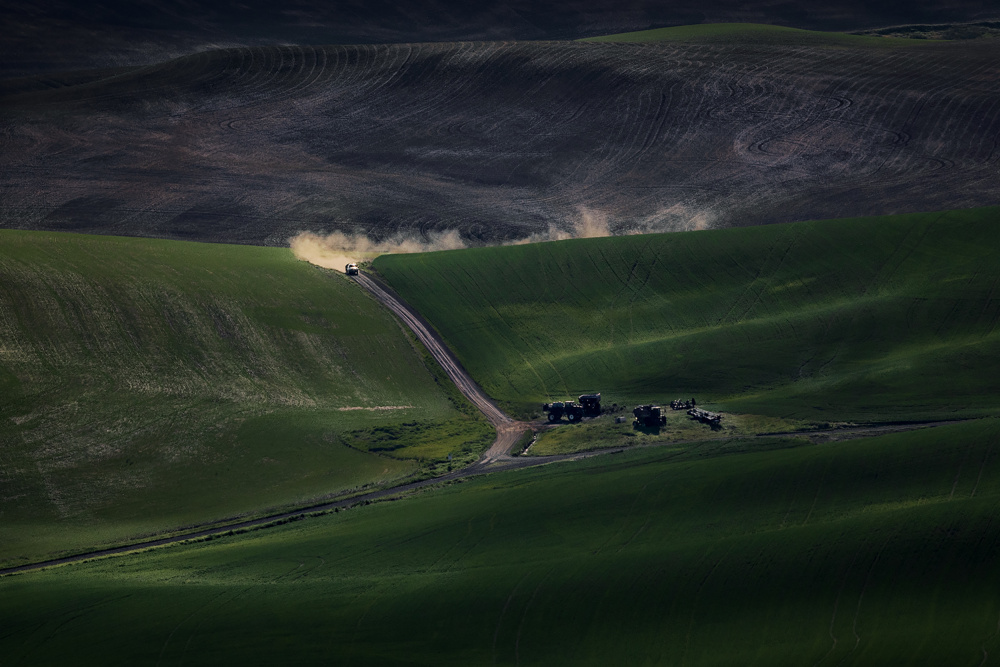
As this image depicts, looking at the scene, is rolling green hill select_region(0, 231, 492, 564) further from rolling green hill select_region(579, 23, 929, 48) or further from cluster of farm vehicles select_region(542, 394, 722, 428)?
rolling green hill select_region(579, 23, 929, 48)

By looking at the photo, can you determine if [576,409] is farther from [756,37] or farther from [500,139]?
[756,37]

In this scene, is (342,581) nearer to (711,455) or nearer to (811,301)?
(711,455)

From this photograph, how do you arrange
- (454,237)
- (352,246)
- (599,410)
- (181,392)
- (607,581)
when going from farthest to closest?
1. (454,237)
2. (352,246)
3. (599,410)
4. (181,392)
5. (607,581)

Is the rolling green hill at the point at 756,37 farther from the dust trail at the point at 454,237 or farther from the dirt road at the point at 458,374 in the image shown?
the dirt road at the point at 458,374

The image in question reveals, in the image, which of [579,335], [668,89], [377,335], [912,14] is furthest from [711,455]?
[912,14]

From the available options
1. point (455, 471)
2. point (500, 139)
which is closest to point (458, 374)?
point (455, 471)

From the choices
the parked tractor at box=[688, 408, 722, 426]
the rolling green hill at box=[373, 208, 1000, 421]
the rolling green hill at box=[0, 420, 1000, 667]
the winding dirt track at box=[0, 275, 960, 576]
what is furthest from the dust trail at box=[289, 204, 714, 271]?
the rolling green hill at box=[0, 420, 1000, 667]

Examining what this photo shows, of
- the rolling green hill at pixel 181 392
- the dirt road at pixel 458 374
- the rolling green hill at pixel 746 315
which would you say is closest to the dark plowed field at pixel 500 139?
the rolling green hill at pixel 746 315
